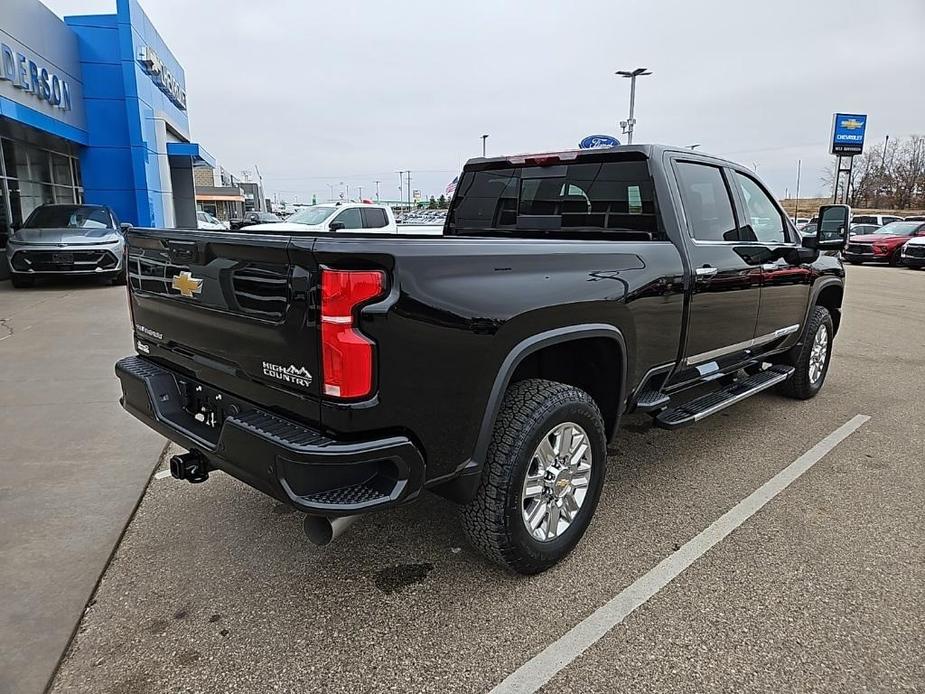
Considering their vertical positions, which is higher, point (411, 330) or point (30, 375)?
point (411, 330)

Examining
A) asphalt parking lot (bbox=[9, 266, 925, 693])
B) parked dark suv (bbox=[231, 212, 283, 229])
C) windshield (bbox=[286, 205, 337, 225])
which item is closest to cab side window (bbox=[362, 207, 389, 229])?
windshield (bbox=[286, 205, 337, 225])

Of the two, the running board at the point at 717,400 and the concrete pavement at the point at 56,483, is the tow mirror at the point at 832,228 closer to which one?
the running board at the point at 717,400

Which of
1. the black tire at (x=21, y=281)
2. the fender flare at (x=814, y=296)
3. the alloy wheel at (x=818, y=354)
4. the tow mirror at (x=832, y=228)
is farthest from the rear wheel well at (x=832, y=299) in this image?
the black tire at (x=21, y=281)

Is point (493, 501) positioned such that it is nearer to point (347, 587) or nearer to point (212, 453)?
point (347, 587)

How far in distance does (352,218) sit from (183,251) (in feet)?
41.7

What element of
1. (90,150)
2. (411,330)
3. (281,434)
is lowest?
(281,434)

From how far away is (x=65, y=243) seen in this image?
1204 cm

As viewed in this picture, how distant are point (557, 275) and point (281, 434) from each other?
1.31m

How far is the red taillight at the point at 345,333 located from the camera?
2115 mm

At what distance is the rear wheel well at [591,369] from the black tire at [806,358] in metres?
2.84

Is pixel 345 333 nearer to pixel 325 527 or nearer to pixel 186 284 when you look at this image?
pixel 325 527

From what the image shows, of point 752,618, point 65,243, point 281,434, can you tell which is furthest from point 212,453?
point 65,243

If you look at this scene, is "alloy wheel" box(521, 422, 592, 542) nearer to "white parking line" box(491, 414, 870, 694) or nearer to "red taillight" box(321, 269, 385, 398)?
"white parking line" box(491, 414, 870, 694)

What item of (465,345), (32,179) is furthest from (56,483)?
(32,179)
